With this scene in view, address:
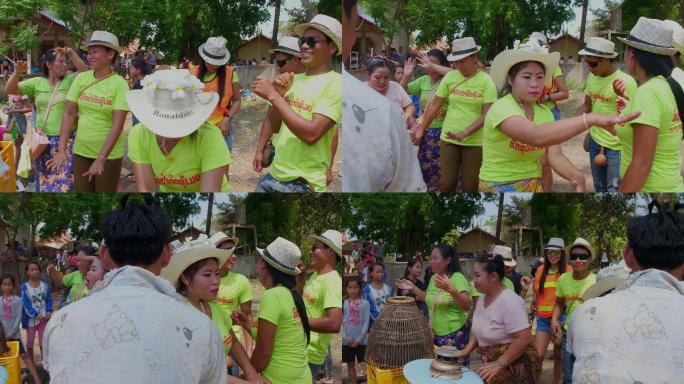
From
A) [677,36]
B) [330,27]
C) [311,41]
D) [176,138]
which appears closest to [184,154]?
[176,138]

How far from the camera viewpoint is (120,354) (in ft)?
7.74

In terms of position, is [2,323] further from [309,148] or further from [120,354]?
[120,354]

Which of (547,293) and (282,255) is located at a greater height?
(282,255)

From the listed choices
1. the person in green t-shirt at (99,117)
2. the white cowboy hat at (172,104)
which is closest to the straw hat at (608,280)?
the white cowboy hat at (172,104)

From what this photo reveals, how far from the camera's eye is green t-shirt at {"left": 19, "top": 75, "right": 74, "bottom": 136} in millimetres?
4922

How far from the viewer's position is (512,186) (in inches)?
160

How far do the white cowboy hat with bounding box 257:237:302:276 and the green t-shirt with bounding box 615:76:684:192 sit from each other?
69.1 inches

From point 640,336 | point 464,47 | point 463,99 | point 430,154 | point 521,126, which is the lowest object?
point 640,336

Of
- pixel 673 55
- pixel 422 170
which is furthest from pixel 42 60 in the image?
pixel 673 55

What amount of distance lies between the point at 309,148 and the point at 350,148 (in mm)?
214

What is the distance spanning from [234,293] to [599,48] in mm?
2377

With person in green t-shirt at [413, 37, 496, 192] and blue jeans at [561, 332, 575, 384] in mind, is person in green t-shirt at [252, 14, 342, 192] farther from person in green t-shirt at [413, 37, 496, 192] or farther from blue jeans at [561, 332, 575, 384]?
blue jeans at [561, 332, 575, 384]

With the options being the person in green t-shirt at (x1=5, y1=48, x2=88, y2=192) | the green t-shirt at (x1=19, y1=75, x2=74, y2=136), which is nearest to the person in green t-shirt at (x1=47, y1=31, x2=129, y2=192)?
the person in green t-shirt at (x1=5, y1=48, x2=88, y2=192)

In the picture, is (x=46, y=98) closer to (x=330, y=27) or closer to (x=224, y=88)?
(x=224, y=88)
